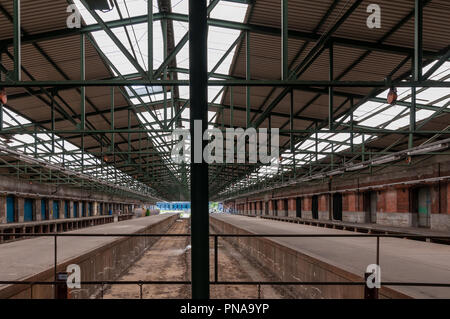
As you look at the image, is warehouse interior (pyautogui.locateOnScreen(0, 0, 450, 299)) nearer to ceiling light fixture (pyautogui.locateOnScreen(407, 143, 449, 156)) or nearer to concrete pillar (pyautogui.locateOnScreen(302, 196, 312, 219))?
ceiling light fixture (pyautogui.locateOnScreen(407, 143, 449, 156))

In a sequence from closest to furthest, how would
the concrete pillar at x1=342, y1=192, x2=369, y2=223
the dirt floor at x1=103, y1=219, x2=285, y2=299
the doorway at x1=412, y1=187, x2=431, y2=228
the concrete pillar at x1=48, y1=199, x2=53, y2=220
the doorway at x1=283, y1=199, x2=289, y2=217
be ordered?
the dirt floor at x1=103, y1=219, x2=285, y2=299 → the doorway at x1=412, y1=187, x2=431, y2=228 → the concrete pillar at x1=342, y1=192, x2=369, y2=223 → the concrete pillar at x1=48, y1=199, x2=53, y2=220 → the doorway at x1=283, y1=199, x2=289, y2=217

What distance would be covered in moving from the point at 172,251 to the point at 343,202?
15.3 meters

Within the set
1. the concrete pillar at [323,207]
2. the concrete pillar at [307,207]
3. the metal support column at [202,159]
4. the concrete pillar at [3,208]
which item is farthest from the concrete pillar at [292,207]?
the metal support column at [202,159]

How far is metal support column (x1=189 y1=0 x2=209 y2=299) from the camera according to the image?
3.87 metres

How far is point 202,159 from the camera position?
3.91 metres

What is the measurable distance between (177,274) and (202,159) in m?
13.8

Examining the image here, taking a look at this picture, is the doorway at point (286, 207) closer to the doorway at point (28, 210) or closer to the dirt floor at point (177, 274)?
the dirt floor at point (177, 274)

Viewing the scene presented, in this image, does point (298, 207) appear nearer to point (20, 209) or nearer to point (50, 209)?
point (50, 209)

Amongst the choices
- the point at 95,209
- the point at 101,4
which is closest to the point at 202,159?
the point at 101,4

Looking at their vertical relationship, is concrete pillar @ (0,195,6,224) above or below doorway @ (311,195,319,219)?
above

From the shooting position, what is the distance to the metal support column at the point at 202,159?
12.7 ft

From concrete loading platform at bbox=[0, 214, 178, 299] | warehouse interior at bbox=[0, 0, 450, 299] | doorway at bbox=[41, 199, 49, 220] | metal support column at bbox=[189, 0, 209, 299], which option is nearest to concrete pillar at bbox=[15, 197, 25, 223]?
doorway at bbox=[41, 199, 49, 220]

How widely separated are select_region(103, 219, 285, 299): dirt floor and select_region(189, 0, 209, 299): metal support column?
560 centimetres

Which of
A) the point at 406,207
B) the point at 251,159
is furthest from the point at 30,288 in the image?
the point at 406,207
